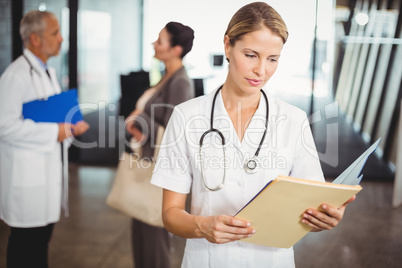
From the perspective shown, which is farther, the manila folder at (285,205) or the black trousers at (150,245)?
the black trousers at (150,245)

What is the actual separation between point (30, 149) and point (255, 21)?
145 cm

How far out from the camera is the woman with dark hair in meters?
1.95

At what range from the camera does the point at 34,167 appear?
219 cm

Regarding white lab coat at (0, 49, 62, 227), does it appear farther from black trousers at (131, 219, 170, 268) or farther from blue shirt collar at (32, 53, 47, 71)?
black trousers at (131, 219, 170, 268)

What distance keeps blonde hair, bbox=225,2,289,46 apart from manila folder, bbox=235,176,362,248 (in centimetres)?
39

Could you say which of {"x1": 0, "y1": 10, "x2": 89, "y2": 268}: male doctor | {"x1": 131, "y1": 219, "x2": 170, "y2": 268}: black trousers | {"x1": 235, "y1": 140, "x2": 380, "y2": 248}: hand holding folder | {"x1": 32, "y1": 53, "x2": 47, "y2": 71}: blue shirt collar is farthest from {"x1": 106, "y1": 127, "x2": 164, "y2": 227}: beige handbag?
{"x1": 235, "y1": 140, "x2": 380, "y2": 248}: hand holding folder

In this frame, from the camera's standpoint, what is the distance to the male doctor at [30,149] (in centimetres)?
A: 205

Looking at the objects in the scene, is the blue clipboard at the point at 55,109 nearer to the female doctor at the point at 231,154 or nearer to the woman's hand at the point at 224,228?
the female doctor at the point at 231,154

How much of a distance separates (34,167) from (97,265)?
985 millimetres

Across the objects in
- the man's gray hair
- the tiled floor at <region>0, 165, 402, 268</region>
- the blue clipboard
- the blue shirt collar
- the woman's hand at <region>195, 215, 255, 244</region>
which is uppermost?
the man's gray hair

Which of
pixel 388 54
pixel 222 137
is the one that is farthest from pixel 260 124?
pixel 388 54

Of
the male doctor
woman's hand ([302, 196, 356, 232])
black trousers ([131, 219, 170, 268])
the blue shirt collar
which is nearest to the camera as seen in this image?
woman's hand ([302, 196, 356, 232])

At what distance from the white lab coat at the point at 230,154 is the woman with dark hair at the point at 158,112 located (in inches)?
22.0

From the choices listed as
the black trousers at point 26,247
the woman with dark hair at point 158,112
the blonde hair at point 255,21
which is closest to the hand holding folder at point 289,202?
the blonde hair at point 255,21
